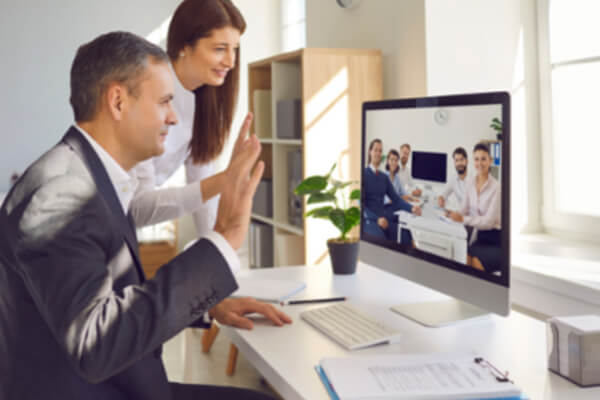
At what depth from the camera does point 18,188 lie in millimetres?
1033

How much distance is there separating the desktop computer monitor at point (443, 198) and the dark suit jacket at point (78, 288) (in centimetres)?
57

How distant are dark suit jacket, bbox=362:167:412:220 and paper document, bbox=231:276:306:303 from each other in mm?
292

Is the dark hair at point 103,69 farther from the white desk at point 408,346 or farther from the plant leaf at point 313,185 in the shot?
the plant leaf at point 313,185

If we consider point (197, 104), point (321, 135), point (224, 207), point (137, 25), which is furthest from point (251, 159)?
point (137, 25)

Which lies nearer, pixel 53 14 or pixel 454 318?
pixel 454 318

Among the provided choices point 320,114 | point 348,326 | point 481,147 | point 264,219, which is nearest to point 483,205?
point 481,147

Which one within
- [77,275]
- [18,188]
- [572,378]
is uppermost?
[18,188]

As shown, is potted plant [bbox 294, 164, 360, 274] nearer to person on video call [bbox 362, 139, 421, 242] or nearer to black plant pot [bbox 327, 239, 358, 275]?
black plant pot [bbox 327, 239, 358, 275]

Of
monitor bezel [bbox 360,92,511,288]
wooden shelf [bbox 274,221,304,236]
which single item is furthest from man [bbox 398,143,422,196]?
wooden shelf [bbox 274,221,304,236]

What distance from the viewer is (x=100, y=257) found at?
3.29 feet

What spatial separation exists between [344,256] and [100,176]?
1006mm

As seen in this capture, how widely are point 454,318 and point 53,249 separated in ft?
3.00

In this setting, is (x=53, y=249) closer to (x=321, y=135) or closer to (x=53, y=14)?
(x=321, y=135)

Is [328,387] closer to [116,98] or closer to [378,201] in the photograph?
[116,98]
